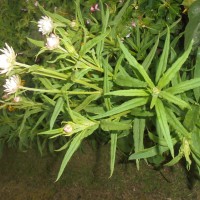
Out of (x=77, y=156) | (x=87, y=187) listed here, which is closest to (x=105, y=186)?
(x=87, y=187)

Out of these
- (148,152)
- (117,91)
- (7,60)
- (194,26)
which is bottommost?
(148,152)

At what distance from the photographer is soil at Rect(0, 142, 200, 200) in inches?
88.3

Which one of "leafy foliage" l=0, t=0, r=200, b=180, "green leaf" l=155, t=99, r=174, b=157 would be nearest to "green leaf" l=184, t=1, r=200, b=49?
"leafy foliage" l=0, t=0, r=200, b=180

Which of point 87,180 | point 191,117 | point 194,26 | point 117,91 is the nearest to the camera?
point 117,91

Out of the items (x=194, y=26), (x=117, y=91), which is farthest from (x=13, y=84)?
(x=194, y=26)

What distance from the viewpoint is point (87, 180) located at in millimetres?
2789

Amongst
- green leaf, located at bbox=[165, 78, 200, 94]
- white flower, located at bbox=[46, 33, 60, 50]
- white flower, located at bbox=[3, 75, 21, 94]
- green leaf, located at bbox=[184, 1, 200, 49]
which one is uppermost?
green leaf, located at bbox=[184, 1, 200, 49]

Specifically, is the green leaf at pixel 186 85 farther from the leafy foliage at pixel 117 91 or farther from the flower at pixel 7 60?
the flower at pixel 7 60

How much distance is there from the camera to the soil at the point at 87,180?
2.24 metres

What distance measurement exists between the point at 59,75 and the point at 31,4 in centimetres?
174

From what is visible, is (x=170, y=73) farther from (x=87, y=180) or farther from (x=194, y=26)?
(x=87, y=180)

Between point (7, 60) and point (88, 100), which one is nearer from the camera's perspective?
point (7, 60)

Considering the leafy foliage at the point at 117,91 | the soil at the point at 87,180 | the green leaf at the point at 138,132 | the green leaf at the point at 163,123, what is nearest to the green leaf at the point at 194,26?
the leafy foliage at the point at 117,91

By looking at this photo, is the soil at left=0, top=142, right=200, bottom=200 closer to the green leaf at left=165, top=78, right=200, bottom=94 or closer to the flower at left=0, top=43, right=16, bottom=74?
the green leaf at left=165, top=78, right=200, bottom=94
